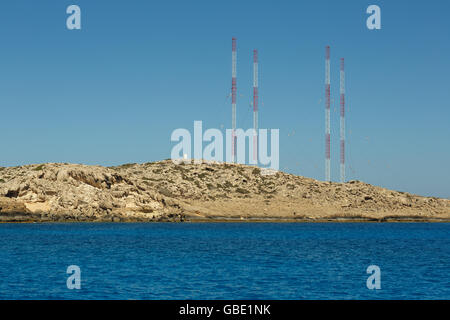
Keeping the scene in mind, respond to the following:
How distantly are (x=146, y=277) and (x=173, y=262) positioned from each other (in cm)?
1357

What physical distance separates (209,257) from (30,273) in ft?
77.5

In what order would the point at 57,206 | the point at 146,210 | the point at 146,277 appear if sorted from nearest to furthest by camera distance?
the point at 146,277 → the point at 57,206 → the point at 146,210

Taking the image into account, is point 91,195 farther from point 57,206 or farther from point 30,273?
point 30,273

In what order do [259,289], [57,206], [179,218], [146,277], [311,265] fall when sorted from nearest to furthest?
[259,289], [146,277], [311,265], [57,206], [179,218]

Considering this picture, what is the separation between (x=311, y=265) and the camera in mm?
57594

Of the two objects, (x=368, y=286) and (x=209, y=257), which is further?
(x=209, y=257)

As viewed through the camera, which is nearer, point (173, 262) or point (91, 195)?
point (173, 262)

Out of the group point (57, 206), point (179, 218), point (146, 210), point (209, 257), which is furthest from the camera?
point (179, 218)

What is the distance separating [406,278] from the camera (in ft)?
157

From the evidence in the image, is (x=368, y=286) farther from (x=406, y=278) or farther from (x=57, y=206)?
(x=57, y=206)
